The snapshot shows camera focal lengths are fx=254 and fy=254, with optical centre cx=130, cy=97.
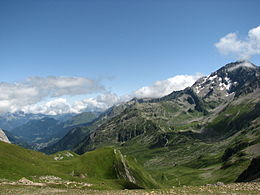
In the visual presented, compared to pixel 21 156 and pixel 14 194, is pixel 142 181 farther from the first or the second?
pixel 14 194

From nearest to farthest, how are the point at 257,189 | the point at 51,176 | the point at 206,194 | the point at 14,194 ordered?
1. the point at 206,194
2. the point at 257,189
3. the point at 14,194
4. the point at 51,176

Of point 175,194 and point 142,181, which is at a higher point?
point 175,194

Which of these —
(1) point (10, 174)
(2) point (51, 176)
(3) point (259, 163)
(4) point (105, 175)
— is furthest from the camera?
(4) point (105, 175)

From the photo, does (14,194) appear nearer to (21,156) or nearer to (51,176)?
(51,176)

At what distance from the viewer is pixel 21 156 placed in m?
83.2

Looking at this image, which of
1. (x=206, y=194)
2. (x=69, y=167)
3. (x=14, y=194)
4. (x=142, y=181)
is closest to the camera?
(x=206, y=194)

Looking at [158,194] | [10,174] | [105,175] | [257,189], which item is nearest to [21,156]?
[10,174]

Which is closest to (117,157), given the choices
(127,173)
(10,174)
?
(127,173)

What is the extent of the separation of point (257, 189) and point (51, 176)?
176 feet

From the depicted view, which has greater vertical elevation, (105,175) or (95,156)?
(95,156)

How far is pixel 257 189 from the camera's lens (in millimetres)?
30062

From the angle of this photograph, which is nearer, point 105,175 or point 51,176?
point 51,176

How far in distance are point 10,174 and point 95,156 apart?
208 feet

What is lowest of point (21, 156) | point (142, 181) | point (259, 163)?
point (142, 181)
